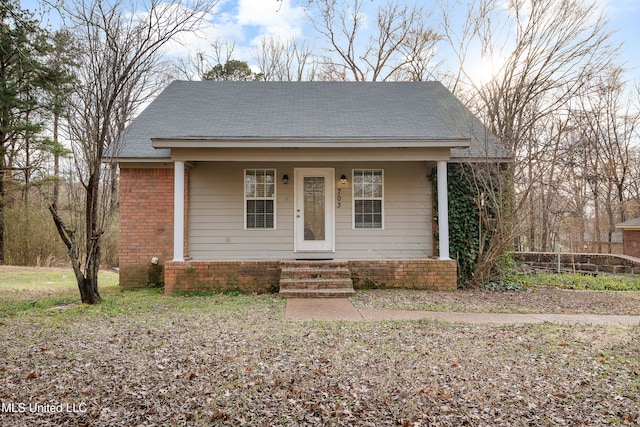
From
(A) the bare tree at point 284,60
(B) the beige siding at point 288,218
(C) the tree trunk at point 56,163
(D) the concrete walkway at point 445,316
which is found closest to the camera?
(D) the concrete walkway at point 445,316

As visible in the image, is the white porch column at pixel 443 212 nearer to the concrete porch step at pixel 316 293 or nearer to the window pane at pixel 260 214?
the concrete porch step at pixel 316 293

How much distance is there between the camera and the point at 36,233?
14.8m

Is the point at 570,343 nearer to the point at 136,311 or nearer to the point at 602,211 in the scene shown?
the point at 136,311

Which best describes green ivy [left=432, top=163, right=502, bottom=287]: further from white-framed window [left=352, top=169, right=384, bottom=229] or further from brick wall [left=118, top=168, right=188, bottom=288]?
brick wall [left=118, top=168, right=188, bottom=288]

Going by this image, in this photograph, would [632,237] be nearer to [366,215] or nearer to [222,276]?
[366,215]

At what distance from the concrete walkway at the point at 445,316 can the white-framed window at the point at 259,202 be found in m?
2.98

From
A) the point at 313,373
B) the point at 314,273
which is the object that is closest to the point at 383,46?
the point at 314,273

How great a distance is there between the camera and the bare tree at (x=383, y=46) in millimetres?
16312

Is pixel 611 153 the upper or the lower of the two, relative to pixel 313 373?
upper

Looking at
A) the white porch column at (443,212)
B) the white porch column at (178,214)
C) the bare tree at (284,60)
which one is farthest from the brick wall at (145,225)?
the bare tree at (284,60)

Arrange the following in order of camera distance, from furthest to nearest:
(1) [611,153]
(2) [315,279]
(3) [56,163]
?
(1) [611,153]
(3) [56,163]
(2) [315,279]

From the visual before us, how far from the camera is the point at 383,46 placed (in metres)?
17.6

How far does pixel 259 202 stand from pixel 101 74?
3.91m

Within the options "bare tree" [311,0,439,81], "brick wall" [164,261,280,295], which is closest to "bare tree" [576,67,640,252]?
"bare tree" [311,0,439,81]
